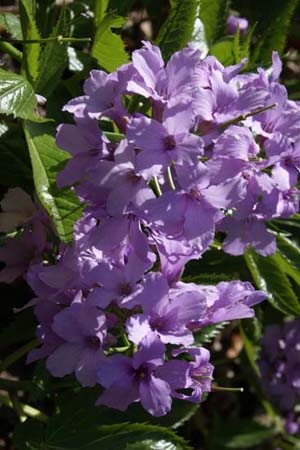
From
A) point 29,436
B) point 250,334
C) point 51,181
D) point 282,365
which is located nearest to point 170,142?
point 51,181

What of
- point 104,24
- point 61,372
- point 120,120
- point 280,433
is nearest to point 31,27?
point 104,24

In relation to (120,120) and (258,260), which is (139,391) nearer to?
(120,120)

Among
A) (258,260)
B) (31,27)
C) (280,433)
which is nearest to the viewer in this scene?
(31,27)

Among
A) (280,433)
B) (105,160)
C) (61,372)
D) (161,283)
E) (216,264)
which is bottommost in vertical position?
(280,433)

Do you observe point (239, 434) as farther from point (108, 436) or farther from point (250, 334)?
point (108, 436)

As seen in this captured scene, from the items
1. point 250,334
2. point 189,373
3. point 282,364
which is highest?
point 189,373

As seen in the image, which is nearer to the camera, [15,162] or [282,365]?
[15,162]

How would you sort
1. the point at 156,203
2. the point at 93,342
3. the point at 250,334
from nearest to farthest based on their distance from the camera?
the point at 156,203 < the point at 93,342 < the point at 250,334
